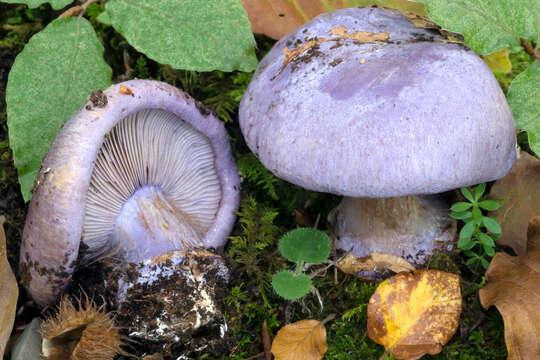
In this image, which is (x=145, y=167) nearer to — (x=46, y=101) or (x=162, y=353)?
(x=46, y=101)

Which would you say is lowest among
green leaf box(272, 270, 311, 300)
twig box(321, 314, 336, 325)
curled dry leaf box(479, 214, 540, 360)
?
twig box(321, 314, 336, 325)

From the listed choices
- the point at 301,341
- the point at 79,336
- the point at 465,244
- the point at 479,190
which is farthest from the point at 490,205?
the point at 79,336

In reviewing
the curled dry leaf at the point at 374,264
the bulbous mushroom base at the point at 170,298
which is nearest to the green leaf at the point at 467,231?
the curled dry leaf at the point at 374,264

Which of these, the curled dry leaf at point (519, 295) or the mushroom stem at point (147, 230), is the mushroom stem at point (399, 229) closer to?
the curled dry leaf at point (519, 295)

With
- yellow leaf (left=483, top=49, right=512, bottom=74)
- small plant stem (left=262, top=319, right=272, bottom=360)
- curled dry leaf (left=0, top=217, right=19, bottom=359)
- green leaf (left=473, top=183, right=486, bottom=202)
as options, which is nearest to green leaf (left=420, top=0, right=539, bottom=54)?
yellow leaf (left=483, top=49, right=512, bottom=74)

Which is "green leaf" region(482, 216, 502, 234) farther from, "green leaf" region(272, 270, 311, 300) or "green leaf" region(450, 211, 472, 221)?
"green leaf" region(272, 270, 311, 300)

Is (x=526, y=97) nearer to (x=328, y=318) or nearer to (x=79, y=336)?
(x=328, y=318)

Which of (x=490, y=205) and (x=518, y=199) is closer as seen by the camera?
(x=490, y=205)
